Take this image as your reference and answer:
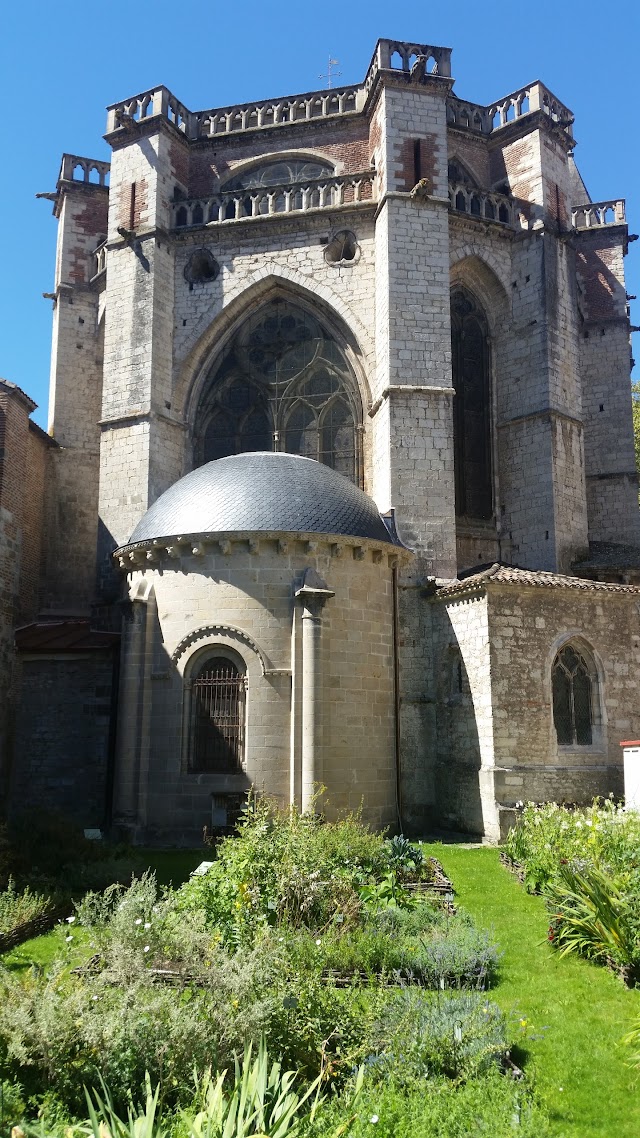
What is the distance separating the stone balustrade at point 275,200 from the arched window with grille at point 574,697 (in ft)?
37.2

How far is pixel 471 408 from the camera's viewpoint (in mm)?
20234

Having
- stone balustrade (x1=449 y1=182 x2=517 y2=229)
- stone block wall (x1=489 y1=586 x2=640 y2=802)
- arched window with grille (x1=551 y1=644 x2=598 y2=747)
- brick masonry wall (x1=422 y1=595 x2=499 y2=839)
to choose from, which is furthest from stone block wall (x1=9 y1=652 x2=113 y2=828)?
stone balustrade (x1=449 y1=182 x2=517 y2=229)

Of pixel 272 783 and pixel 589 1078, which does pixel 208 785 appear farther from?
pixel 589 1078

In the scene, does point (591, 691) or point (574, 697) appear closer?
point (574, 697)

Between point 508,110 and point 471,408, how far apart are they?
8605mm

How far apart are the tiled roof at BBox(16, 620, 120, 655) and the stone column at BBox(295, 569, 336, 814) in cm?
467

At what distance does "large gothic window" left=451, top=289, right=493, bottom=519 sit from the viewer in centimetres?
1986

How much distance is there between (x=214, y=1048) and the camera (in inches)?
205

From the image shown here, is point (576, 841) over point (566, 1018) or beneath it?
over

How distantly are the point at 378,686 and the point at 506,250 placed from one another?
1183 centimetres

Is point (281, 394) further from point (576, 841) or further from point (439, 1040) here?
point (439, 1040)

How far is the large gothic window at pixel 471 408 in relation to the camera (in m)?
19.9

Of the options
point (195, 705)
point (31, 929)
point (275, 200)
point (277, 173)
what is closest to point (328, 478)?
point (195, 705)

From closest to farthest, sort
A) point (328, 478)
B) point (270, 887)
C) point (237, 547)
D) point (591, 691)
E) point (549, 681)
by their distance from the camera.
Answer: point (270, 887), point (237, 547), point (549, 681), point (591, 691), point (328, 478)
